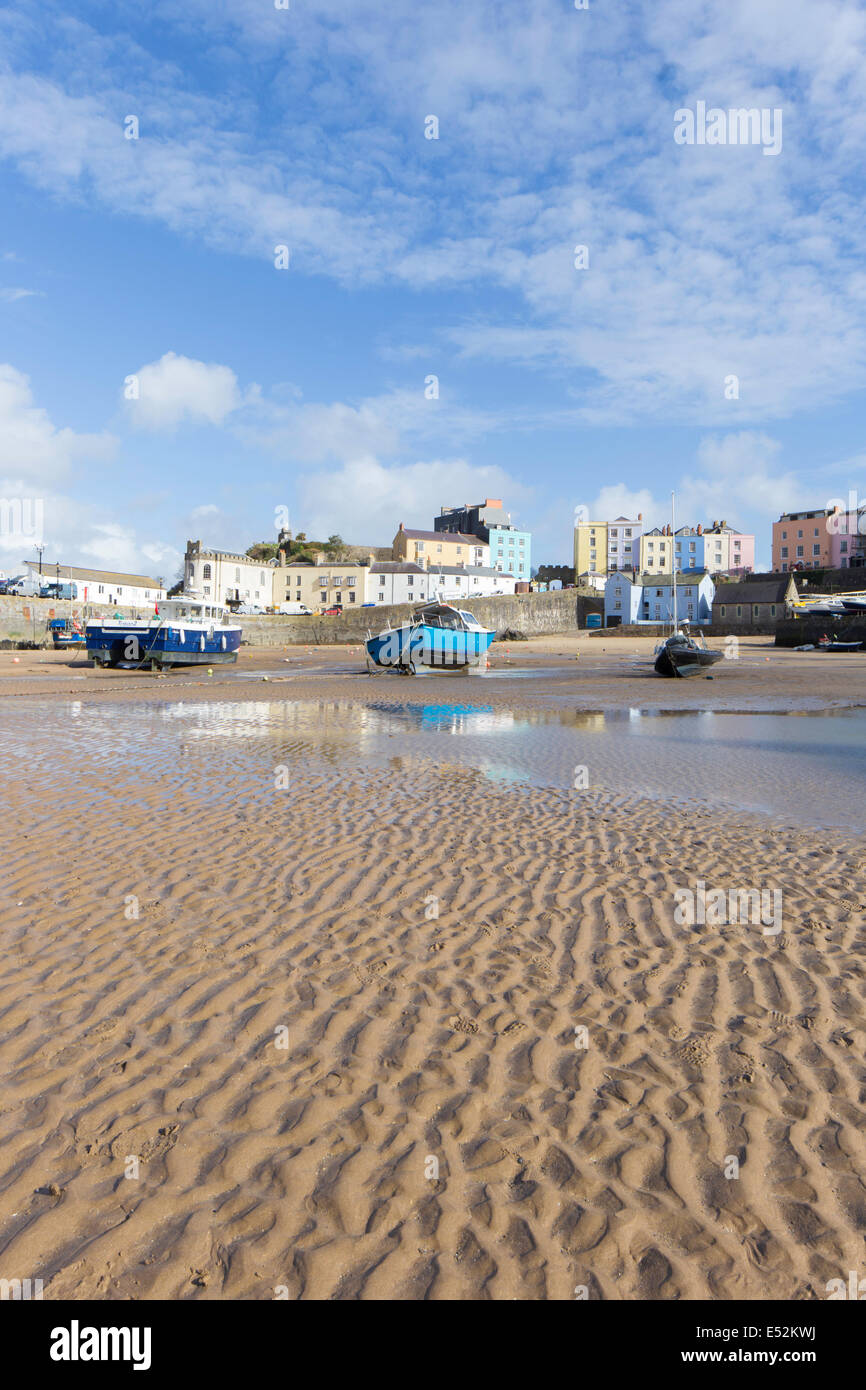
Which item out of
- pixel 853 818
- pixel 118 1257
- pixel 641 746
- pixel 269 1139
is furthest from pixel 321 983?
pixel 641 746

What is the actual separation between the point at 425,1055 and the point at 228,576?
328 feet

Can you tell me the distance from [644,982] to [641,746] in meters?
10.9

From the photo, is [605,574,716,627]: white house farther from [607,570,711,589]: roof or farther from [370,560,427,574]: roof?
[370,560,427,574]: roof

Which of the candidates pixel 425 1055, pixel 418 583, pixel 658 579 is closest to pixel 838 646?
pixel 658 579

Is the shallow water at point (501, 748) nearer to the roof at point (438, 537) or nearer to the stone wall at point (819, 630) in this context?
the stone wall at point (819, 630)

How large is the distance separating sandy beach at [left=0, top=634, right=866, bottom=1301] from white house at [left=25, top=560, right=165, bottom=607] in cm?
8437

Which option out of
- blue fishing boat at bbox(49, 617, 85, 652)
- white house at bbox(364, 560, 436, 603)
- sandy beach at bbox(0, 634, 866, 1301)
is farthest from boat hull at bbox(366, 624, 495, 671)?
white house at bbox(364, 560, 436, 603)

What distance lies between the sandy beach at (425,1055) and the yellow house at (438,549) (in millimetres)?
105536

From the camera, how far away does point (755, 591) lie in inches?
3718

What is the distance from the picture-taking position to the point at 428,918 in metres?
6.17

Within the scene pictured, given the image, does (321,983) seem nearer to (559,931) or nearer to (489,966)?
(489,966)

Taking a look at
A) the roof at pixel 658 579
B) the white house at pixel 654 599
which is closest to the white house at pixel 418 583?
the white house at pixel 654 599

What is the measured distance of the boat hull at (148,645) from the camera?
40.3 metres

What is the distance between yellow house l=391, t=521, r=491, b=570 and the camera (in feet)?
389
